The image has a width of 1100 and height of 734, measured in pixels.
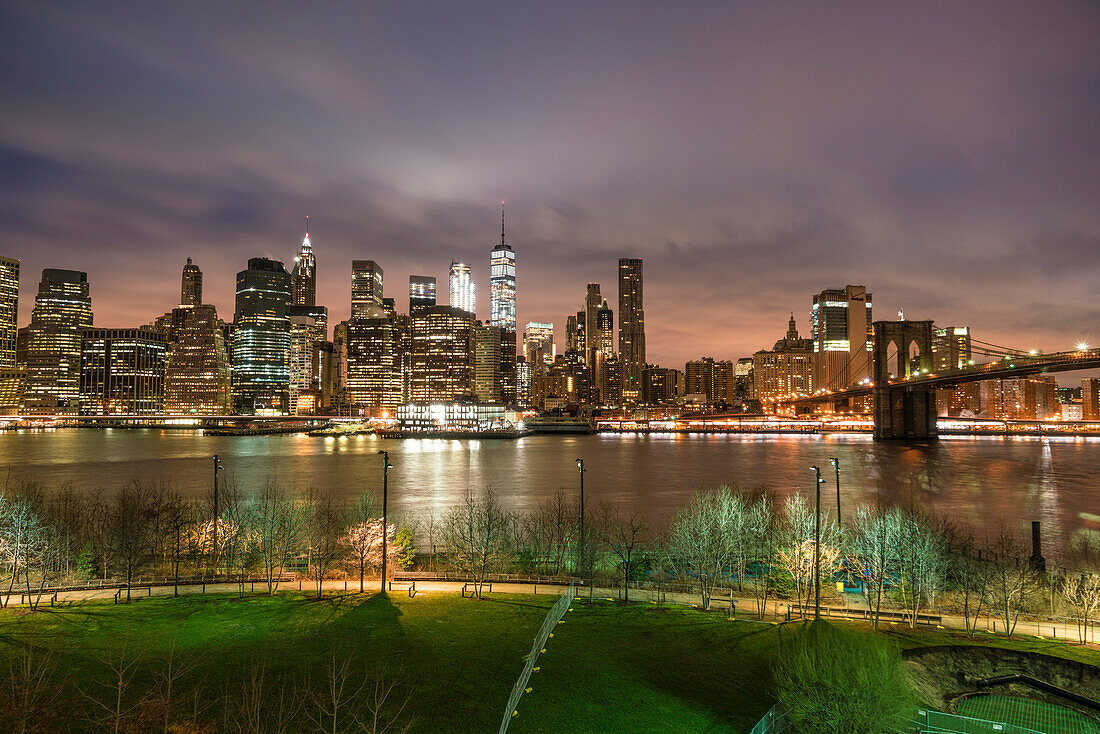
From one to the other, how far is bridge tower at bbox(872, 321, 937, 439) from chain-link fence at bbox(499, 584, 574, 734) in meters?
85.7

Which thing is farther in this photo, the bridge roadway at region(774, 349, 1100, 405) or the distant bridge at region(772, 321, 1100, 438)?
the distant bridge at region(772, 321, 1100, 438)

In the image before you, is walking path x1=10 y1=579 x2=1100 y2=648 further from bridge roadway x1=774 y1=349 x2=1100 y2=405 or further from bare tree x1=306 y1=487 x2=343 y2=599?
bridge roadway x1=774 y1=349 x2=1100 y2=405

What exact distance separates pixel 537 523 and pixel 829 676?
20.8 m

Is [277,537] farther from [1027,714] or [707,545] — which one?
[1027,714]

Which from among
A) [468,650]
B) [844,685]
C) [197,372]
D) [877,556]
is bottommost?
[468,650]

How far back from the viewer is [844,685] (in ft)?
30.4

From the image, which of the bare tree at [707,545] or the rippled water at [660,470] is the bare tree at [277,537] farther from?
the rippled water at [660,470]

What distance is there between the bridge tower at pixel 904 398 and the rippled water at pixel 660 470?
4181 millimetres

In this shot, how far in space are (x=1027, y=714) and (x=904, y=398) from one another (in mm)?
92118

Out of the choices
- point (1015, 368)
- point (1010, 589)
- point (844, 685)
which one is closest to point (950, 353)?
point (1015, 368)

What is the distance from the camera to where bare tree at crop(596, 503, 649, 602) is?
2165 centimetres

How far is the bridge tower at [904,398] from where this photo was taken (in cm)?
9044

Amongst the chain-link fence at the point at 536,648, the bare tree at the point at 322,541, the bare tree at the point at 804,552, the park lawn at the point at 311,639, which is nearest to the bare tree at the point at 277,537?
the bare tree at the point at 322,541

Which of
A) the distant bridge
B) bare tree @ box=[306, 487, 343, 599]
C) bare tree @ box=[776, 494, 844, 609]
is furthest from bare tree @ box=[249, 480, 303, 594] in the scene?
the distant bridge
